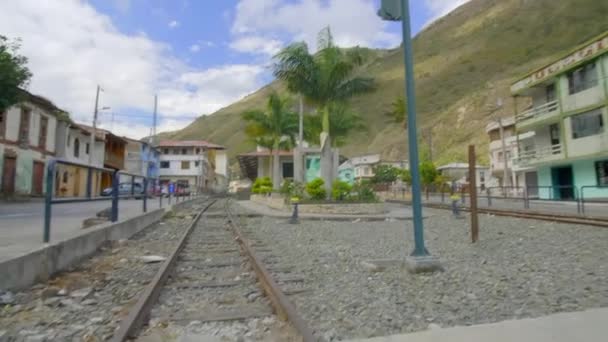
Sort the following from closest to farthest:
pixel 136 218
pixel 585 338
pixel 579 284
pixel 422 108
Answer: pixel 585 338 → pixel 579 284 → pixel 136 218 → pixel 422 108

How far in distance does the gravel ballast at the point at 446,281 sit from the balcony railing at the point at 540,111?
22.8 m

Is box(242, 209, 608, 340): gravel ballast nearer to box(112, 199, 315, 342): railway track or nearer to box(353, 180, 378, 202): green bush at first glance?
box(112, 199, 315, 342): railway track

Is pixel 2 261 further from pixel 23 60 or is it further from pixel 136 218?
pixel 23 60

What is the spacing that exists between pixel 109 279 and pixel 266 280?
2260 mm

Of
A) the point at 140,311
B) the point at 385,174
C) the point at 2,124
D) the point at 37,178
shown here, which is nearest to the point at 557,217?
the point at 140,311

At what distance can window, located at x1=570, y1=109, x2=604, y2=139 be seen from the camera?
2420 centimetres

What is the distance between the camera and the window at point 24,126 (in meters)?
25.7

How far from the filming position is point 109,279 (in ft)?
17.2

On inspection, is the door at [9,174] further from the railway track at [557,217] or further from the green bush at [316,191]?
the railway track at [557,217]

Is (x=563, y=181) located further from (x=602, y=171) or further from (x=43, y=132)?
(x=43, y=132)

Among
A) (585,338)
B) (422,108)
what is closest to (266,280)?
(585,338)

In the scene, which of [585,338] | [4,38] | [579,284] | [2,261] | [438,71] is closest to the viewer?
[585,338]

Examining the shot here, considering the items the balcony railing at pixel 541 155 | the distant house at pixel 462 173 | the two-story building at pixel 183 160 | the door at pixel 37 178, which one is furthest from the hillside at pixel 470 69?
the door at pixel 37 178

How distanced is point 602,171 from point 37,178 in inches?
1502
